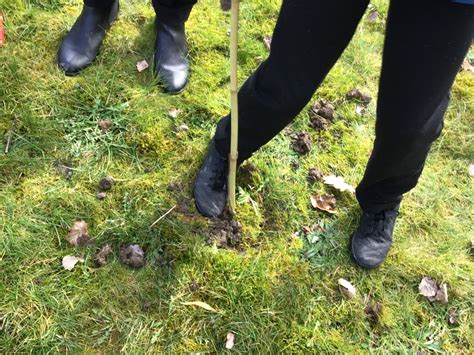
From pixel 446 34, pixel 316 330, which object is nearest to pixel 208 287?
pixel 316 330

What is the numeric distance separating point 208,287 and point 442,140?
5.44ft

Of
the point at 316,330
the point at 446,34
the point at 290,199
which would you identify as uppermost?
the point at 446,34

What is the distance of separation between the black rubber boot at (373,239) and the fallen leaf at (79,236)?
4.03 ft

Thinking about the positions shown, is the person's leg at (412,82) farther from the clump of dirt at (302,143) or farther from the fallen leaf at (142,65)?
the fallen leaf at (142,65)

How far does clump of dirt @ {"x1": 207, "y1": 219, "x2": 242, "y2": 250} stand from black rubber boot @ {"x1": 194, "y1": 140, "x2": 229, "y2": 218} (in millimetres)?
54

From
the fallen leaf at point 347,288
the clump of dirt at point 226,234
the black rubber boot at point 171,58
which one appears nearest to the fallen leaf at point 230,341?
the clump of dirt at point 226,234

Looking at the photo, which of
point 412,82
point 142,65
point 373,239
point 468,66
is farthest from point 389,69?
point 468,66

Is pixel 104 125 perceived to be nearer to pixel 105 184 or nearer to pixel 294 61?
pixel 105 184

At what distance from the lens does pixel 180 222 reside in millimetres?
2219

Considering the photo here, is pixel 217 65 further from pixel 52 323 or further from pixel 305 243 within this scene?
pixel 52 323

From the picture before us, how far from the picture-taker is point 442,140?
9.16 feet

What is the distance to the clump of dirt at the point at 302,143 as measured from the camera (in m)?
2.58

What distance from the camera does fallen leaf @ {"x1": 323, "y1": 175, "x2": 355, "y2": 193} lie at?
2.47 meters

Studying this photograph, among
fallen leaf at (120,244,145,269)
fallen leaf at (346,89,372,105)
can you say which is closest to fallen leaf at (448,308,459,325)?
fallen leaf at (346,89,372,105)
